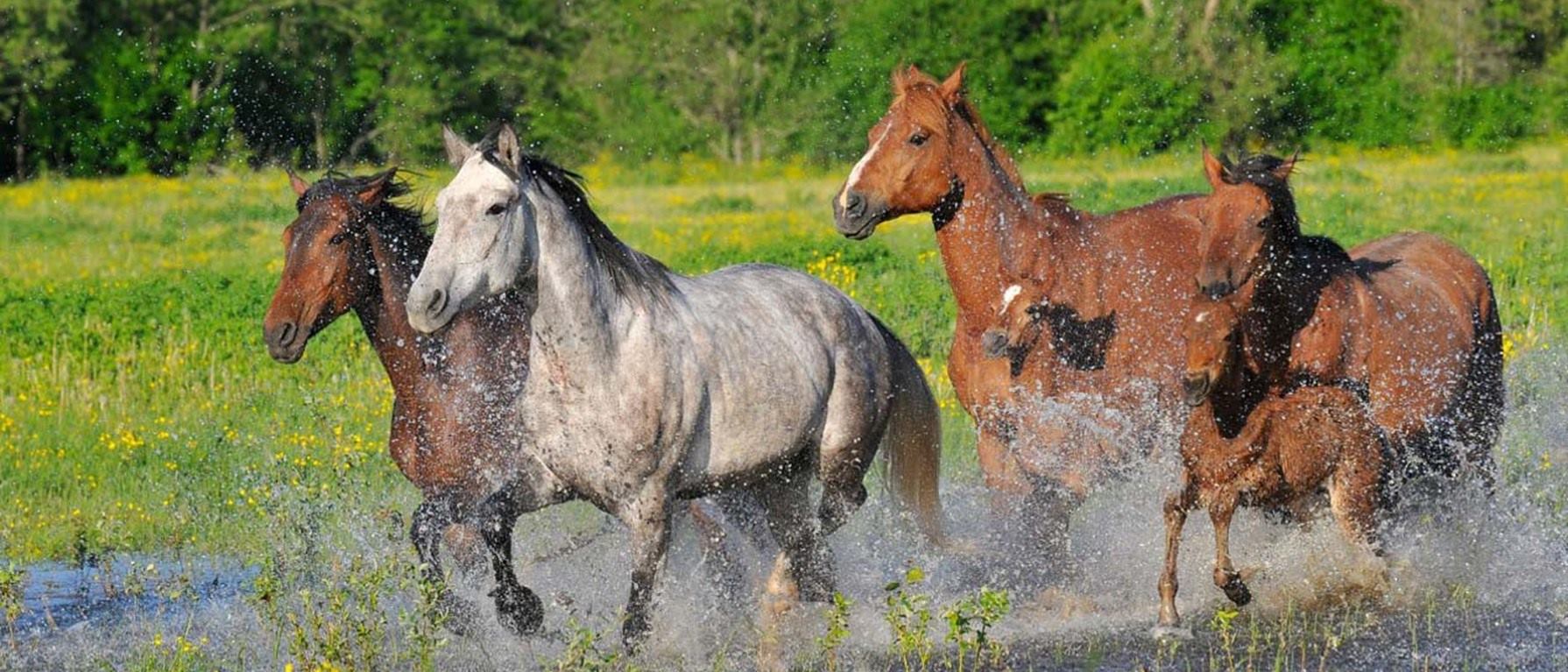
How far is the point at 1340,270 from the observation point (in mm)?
8055

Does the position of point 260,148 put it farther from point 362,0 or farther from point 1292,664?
point 1292,664

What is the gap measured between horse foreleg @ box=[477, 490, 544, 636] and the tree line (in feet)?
101

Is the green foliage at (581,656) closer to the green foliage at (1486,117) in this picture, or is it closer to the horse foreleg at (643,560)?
the horse foreleg at (643,560)

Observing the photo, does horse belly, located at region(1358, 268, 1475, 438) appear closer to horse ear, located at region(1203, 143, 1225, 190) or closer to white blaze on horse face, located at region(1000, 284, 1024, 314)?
horse ear, located at region(1203, 143, 1225, 190)

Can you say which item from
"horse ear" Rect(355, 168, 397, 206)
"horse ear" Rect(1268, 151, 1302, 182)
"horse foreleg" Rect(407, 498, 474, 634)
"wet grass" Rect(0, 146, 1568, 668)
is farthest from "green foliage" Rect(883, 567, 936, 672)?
"horse ear" Rect(355, 168, 397, 206)

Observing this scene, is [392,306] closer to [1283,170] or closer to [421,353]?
[421,353]

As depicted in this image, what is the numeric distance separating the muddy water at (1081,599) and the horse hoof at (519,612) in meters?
0.06

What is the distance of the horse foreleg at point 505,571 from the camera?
7098mm

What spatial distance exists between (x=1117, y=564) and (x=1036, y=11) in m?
39.2

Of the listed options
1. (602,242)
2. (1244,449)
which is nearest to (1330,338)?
(1244,449)

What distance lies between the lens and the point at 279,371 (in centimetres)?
1308

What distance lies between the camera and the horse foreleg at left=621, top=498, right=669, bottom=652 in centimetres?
706

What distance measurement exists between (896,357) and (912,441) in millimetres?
345

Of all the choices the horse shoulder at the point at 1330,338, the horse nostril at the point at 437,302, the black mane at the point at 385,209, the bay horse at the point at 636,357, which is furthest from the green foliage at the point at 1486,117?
the horse nostril at the point at 437,302
